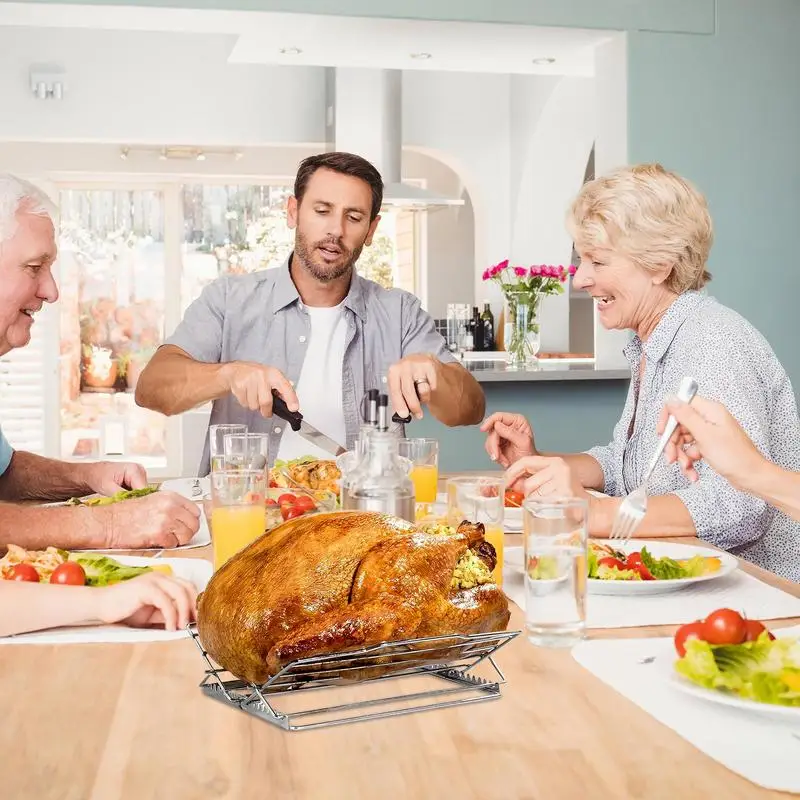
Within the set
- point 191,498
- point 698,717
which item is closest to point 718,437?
point 698,717

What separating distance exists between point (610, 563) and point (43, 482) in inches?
53.9

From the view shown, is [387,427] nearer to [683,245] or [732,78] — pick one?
[683,245]

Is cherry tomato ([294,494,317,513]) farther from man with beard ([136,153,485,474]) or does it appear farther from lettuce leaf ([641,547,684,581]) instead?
man with beard ([136,153,485,474])

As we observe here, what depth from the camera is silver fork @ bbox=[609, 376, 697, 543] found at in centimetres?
152

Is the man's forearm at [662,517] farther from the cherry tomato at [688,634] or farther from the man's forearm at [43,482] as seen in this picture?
the man's forearm at [43,482]

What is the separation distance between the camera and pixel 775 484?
156cm

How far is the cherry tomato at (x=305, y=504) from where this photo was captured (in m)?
1.81

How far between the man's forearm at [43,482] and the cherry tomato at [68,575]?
0.90m

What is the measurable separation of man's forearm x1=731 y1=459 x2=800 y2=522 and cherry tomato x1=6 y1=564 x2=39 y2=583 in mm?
1018

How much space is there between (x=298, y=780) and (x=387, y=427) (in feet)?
2.50

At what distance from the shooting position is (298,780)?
0.85 metres

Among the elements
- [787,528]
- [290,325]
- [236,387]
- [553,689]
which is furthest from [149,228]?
[553,689]

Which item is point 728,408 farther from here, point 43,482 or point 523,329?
point 523,329

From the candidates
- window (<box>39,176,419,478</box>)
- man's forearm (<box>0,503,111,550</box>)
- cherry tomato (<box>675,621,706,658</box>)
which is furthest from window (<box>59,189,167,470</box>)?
cherry tomato (<box>675,621,706,658</box>)
